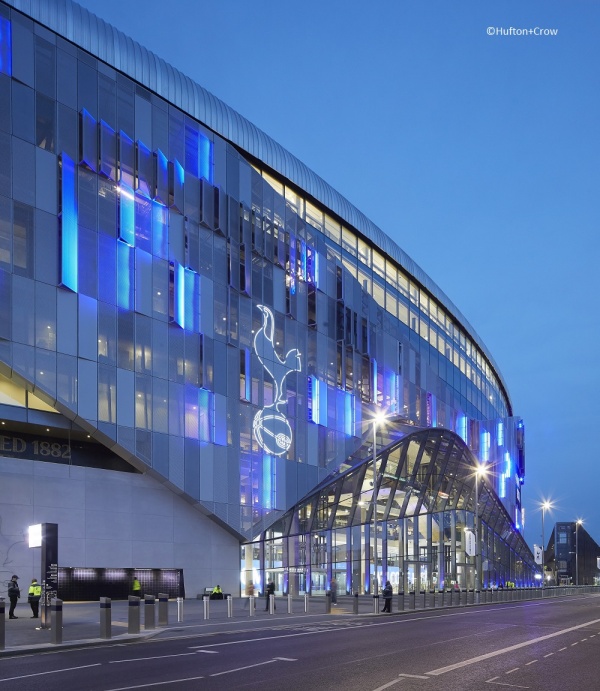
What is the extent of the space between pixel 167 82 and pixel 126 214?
890cm

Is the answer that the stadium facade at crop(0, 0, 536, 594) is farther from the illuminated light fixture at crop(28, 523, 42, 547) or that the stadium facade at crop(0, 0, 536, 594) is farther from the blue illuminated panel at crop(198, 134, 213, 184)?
the illuminated light fixture at crop(28, 523, 42, 547)

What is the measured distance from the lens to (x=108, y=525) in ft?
139

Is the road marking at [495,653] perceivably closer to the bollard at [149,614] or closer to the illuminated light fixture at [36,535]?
the bollard at [149,614]

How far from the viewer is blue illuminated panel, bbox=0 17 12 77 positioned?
37312mm

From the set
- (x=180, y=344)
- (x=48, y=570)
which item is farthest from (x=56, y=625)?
(x=180, y=344)

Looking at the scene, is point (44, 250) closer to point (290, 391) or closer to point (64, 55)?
point (64, 55)

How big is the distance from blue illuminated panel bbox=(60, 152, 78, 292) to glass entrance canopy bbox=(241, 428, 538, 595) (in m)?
19.7

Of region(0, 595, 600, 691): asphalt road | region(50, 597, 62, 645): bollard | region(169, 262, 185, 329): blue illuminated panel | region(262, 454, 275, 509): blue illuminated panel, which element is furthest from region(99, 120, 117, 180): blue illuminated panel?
region(50, 597, 62, 645): bollard

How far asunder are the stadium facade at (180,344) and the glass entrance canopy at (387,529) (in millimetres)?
184

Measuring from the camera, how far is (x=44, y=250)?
3781 centimetres

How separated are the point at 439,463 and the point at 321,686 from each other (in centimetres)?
5536

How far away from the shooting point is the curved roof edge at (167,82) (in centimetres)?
4034

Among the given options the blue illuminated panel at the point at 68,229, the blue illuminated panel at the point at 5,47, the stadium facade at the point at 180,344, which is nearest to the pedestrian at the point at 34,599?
the stadium facade at the point at 180,344

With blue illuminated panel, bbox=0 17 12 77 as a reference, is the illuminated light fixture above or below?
below
